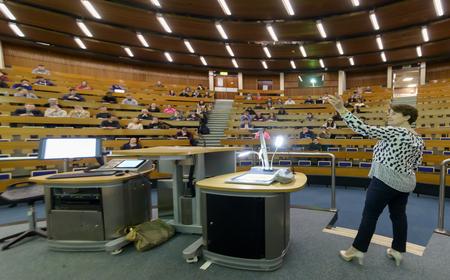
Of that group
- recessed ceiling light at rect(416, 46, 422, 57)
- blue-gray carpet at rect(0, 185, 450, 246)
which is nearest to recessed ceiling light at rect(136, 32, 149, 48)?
blue-gray carpet at rect(0, 185, 450, 246)

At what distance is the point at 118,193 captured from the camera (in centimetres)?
197

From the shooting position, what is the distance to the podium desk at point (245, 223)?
5.08ft

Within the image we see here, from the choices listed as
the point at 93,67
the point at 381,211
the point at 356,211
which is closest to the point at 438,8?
the point at 356,211

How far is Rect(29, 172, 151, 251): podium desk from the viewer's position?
75.0 inches

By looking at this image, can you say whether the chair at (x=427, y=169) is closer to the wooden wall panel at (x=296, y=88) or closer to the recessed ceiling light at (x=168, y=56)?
the wooden wall panel at (x=296, y=88)

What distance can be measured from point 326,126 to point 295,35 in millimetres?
5129

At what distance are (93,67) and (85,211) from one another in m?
10.8

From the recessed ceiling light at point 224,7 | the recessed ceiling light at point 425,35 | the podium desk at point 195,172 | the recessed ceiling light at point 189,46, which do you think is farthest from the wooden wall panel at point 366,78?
the podium desk at point 195,172

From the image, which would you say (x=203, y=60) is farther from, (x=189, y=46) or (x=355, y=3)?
(x=355, y=3)

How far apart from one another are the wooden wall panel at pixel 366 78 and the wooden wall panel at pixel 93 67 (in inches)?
321

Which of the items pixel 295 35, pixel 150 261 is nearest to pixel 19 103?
pixel 150 261

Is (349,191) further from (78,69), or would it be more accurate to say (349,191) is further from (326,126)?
(78,69)

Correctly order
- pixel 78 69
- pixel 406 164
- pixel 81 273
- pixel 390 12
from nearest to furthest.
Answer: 1. pixel 406 164
2. pixel 81 273
3. pixel 390 12
4. pixel 78 69

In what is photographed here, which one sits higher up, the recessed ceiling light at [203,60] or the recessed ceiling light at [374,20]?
the recessed ceiling light at [374,20]
